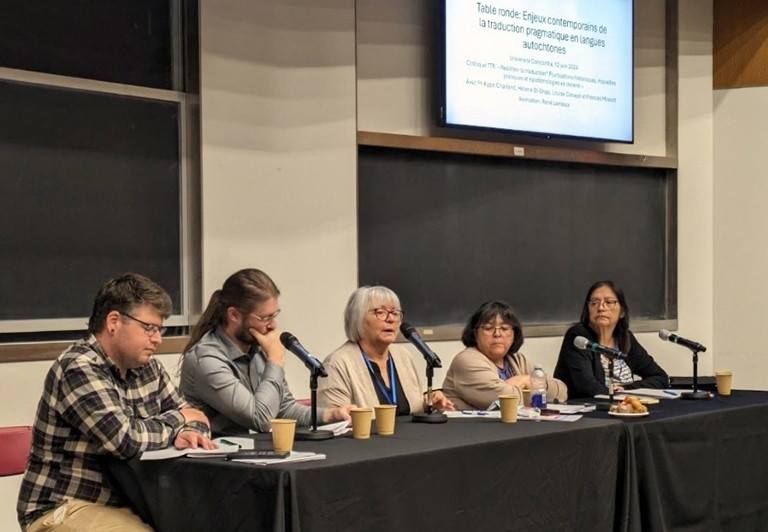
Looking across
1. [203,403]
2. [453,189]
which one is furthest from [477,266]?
[203,403]

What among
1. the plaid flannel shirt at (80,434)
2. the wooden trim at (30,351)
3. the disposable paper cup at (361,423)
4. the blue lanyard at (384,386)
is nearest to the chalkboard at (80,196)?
the wooden trim at (30,351)

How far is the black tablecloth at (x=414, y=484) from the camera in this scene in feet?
8.64

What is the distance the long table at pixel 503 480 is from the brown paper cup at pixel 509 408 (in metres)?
0.04

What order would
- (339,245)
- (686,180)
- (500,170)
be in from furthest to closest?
(686,180) < (500,170) < (339,245)

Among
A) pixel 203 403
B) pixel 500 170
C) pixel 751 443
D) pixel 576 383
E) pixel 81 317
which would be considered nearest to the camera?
pixel 203 403

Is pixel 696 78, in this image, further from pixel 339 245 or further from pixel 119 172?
pixel 119 172

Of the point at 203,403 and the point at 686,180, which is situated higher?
the point at 686,180

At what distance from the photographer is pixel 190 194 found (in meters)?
4.91

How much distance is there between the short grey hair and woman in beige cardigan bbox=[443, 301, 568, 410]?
1.69 feet

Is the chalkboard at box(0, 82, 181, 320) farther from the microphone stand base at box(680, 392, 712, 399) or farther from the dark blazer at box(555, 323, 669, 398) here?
the microphone stand base at box(680, 392, 712, 399)

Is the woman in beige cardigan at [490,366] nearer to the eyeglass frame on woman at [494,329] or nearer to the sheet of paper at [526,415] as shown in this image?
the eyeglass frame on woman at [494,329]

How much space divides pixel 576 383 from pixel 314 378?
199cm

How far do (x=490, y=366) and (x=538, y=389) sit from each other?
0.71 feet

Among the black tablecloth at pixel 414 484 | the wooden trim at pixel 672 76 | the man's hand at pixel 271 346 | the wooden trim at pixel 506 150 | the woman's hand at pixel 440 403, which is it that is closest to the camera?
the black tablecloth at pixel 414 484
